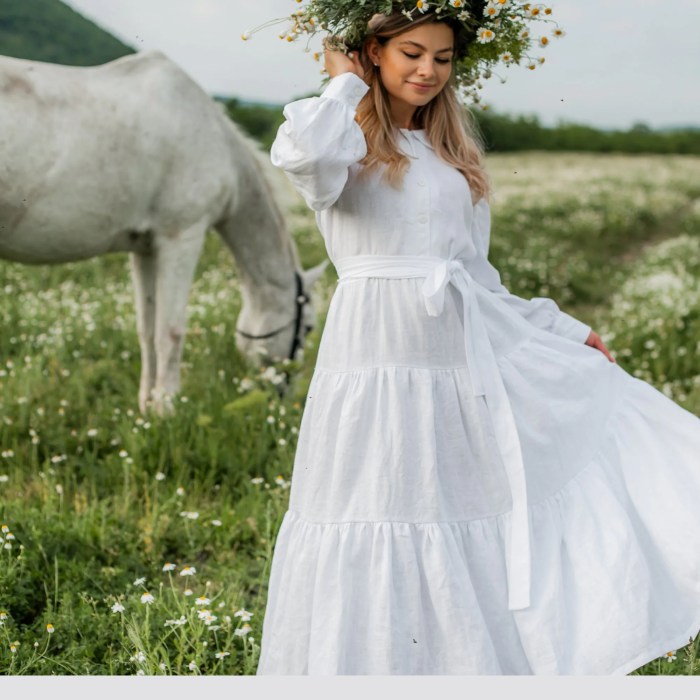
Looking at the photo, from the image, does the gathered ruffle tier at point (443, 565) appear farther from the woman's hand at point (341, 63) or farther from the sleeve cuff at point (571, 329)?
the woman's hand at point (341, 63)

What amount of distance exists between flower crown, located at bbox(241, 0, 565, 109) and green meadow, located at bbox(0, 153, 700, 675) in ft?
5.78

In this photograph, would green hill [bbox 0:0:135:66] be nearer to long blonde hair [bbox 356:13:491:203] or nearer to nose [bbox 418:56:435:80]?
long blonde hair [bbox 356:13:491:203]

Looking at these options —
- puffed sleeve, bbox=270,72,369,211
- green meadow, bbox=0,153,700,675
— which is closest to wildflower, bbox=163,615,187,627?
green meadow, bbox=0,153,700,675

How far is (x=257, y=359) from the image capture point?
20.3 feet

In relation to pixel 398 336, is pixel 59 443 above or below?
below

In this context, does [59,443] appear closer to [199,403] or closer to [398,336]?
[199,403]

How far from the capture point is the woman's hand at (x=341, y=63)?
2805 millimetres

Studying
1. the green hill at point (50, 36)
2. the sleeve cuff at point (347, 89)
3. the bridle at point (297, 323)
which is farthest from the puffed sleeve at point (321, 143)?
the green hill at point (50, 36)

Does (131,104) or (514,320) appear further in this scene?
(131,104)

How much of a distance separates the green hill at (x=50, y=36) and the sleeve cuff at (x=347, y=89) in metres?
7.20

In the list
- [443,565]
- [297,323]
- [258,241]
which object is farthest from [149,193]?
[443,565]

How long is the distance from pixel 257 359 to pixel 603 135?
38.8 meters

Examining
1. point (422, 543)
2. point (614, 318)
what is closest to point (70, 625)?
point (422, 543)

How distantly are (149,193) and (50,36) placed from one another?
17.3 feet
